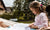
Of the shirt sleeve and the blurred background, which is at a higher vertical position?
the blurred background

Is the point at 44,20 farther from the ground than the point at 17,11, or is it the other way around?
the point at 17,11

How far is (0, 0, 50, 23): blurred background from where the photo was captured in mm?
1590

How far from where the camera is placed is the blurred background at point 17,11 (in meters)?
1.59

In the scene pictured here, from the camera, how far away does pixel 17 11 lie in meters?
1.60

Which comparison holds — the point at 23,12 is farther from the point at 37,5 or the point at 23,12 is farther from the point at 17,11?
the point at 37,5

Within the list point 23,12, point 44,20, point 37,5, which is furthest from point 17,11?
point 44,20

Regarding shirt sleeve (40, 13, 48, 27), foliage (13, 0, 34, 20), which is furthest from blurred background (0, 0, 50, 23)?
shirt sleeve (40, 13, 48, 27)

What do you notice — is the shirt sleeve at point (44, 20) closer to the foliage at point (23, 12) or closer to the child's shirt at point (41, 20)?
the child's shirt at point (41, 20)

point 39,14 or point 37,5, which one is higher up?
point 37,5

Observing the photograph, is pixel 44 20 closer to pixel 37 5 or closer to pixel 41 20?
pixel 41 20

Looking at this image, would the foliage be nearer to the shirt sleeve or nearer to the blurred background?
the blurred background

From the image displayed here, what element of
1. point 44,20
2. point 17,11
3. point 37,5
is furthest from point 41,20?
point 17,11

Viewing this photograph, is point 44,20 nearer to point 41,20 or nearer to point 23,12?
point 41,20

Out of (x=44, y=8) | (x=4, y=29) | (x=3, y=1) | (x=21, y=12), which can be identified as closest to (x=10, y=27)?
(x=4, y=29)
